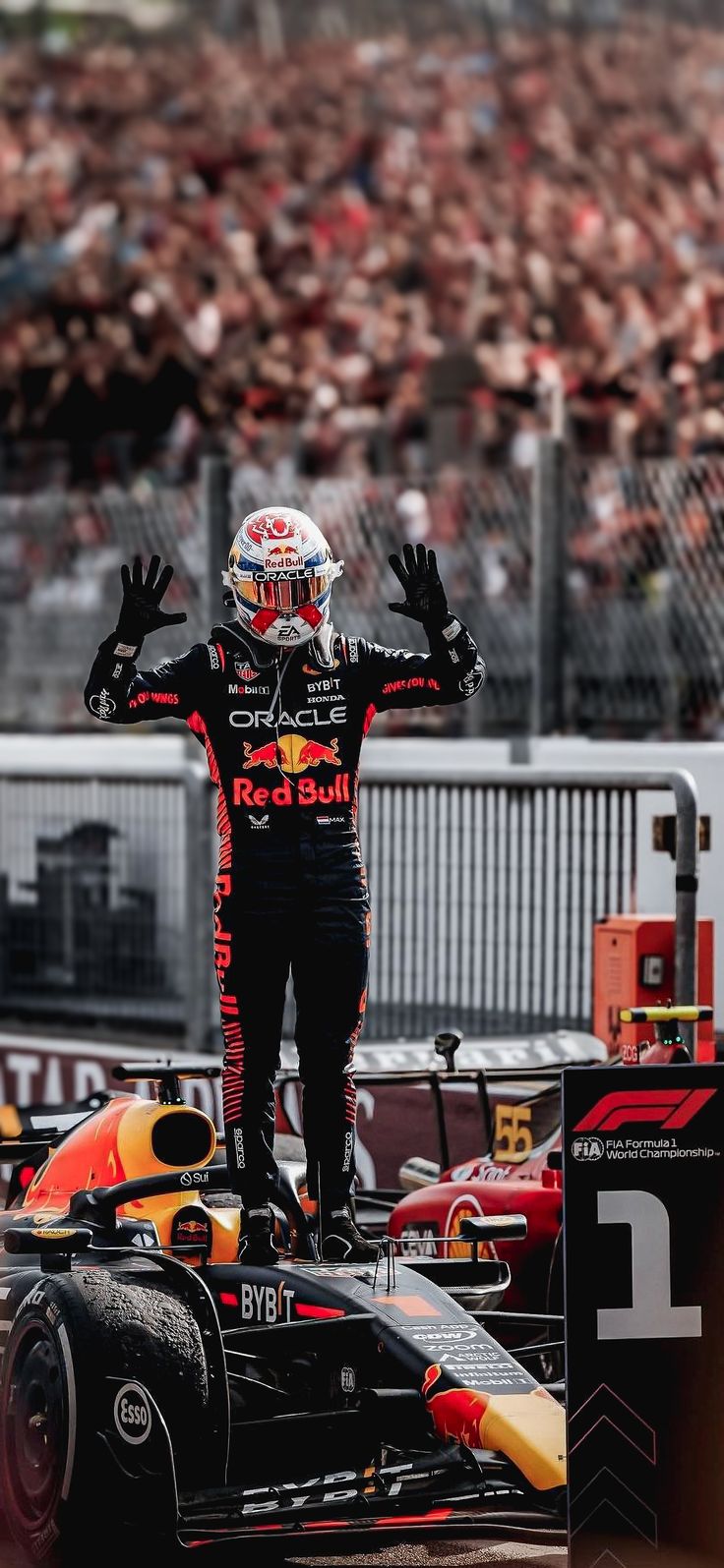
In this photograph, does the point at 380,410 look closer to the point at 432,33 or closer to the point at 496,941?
the point at 496,941

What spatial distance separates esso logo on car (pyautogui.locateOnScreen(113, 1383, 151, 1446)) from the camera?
5.33m

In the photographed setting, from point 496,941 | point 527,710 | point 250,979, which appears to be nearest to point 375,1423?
point 250,979

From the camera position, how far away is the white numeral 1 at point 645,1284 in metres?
4.87

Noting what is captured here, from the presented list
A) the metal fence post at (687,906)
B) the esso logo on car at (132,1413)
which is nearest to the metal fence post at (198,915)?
the metal fence post at (687,906)

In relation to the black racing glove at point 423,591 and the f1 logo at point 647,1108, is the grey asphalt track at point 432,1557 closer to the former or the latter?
the f1 logo at point 647,1108

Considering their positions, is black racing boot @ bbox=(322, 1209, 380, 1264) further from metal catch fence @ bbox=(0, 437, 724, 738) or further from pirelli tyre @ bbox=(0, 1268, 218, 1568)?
metal catch fence @ bbox=(0, 437, 724, 738)

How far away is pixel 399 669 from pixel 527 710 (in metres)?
3.96

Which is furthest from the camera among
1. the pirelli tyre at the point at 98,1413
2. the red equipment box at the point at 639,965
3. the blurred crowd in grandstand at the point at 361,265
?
the blurred crowd in grandstand at the point at 361,265

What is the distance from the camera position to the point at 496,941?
31.7 feet

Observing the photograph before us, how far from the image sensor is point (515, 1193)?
7148 millimetres

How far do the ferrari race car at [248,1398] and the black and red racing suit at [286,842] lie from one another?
0.28m

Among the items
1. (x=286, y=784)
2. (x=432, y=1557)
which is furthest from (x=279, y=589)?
(x=432, y=1557)

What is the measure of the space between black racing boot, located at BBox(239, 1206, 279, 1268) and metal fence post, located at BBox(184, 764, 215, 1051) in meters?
4.16

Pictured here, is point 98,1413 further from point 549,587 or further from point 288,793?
point 549,587
